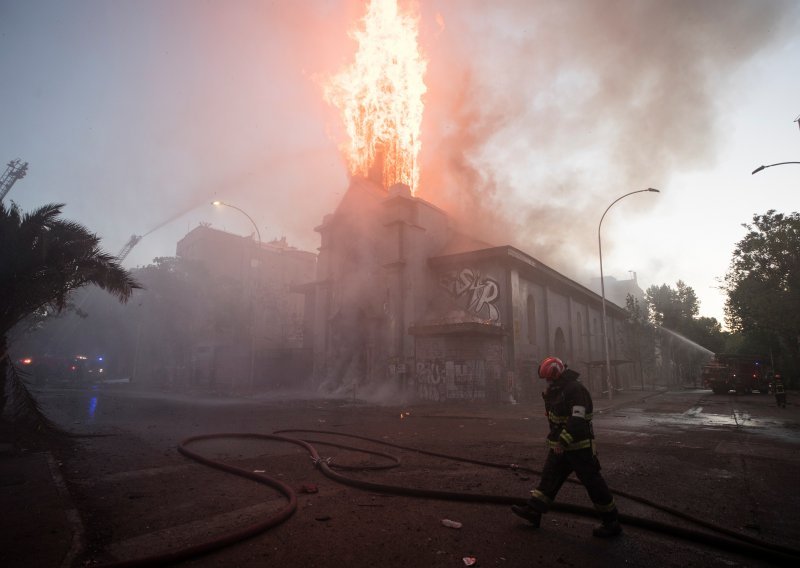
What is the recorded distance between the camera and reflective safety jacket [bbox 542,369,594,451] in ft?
15.2

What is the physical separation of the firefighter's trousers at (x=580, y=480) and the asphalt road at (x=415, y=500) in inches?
11.6

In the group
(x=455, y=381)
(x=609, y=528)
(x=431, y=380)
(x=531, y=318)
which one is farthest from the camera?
(x=531, y=318)

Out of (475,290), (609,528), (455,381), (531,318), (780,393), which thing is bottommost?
(609,528)

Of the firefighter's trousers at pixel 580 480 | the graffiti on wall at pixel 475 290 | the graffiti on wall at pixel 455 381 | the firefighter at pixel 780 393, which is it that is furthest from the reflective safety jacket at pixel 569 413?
the firefighter at pixel 780 393

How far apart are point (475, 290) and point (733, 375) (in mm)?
24130

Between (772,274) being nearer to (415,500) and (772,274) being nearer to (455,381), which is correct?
(455,381)

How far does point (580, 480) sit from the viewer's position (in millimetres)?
4562

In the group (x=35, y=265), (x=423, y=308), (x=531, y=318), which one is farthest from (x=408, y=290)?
(x=35, y=265)

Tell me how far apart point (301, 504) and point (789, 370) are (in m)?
54.9

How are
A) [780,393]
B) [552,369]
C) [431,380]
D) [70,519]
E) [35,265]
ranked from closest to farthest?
[70,519]
[552,369]
[35,265]
[780,393]
[431,380]

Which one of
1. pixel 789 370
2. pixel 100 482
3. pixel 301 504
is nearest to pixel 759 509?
pixel 301 504

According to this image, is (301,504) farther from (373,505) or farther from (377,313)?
(377,313)

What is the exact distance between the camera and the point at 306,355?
33094 mm

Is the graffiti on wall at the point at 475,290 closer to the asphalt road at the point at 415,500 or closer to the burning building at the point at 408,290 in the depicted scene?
the burning building at the point at 408,290
